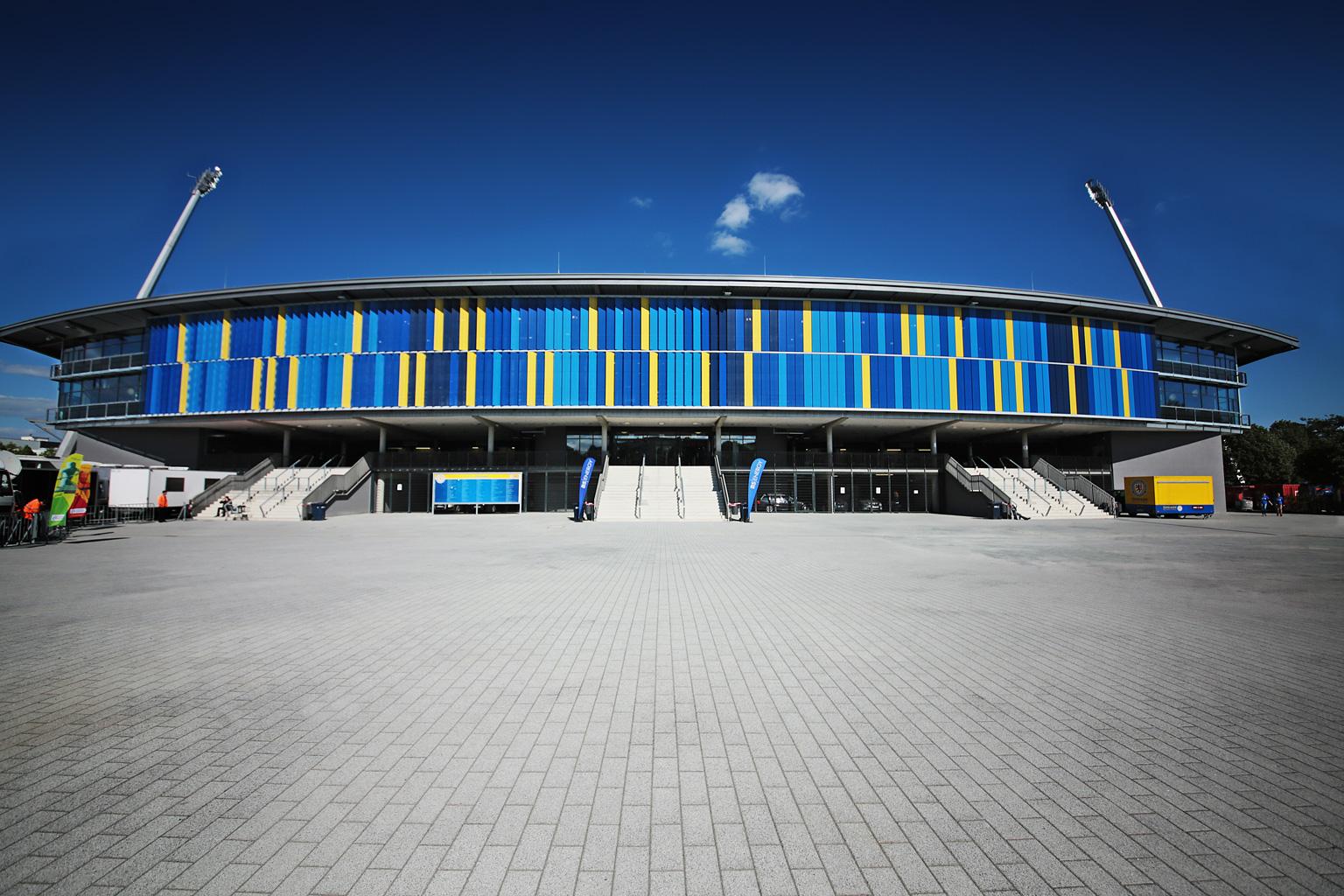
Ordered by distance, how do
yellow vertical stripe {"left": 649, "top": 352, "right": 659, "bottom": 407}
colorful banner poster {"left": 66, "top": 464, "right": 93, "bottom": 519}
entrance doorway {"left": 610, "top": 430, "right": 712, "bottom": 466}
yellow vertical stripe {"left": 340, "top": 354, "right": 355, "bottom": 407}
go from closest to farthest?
colorful banner poster {"left": 66, "top": 464, "right": 93, "bottom": 519} → yellow vertical stripe {"left": 649, "top": 352, "right": 659, "bottom": 407} → yellow vertical stripe {"left": 340, "top": 354, "right": 355, "bottom": 407} → entrance doorway {"left": 610, "top": 430, "right": 712, "bottom": 466}

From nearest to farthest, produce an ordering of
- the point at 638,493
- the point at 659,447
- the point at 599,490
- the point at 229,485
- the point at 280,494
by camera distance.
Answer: the point at 638,493 < the point at 599,490 < the point at 280,494 < the point at 229,485 < the point at 659,447

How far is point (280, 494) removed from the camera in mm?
36938

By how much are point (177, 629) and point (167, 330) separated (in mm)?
47649

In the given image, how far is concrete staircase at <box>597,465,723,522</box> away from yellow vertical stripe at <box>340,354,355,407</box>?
1842cm

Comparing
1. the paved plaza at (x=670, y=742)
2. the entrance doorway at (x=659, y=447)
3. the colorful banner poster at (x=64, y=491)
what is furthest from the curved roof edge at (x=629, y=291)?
the paved plaza at (x=670, y=742)

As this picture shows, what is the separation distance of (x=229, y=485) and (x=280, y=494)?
12.4 ft

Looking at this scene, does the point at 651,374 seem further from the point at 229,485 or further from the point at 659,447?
the point at 229,485

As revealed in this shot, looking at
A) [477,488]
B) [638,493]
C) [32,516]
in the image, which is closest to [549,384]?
[477,488]

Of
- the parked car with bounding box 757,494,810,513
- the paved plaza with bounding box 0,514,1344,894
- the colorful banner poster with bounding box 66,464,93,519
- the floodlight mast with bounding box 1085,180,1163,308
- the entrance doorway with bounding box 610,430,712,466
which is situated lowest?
the paved plaza with bounding box 0,514,1344,894

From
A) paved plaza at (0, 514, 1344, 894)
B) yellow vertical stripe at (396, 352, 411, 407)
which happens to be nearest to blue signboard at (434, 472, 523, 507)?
yellow vertical stripe at (396, 352, 411, 407)

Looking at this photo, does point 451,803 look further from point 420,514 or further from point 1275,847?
point 420,514

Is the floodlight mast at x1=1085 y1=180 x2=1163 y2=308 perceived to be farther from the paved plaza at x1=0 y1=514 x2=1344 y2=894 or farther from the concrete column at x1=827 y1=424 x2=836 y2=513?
the paved plaza at x1=0 y1=514 x2=1344 y2=894

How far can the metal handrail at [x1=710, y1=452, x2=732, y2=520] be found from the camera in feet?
107

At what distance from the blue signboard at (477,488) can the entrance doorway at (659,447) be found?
8.85 m
